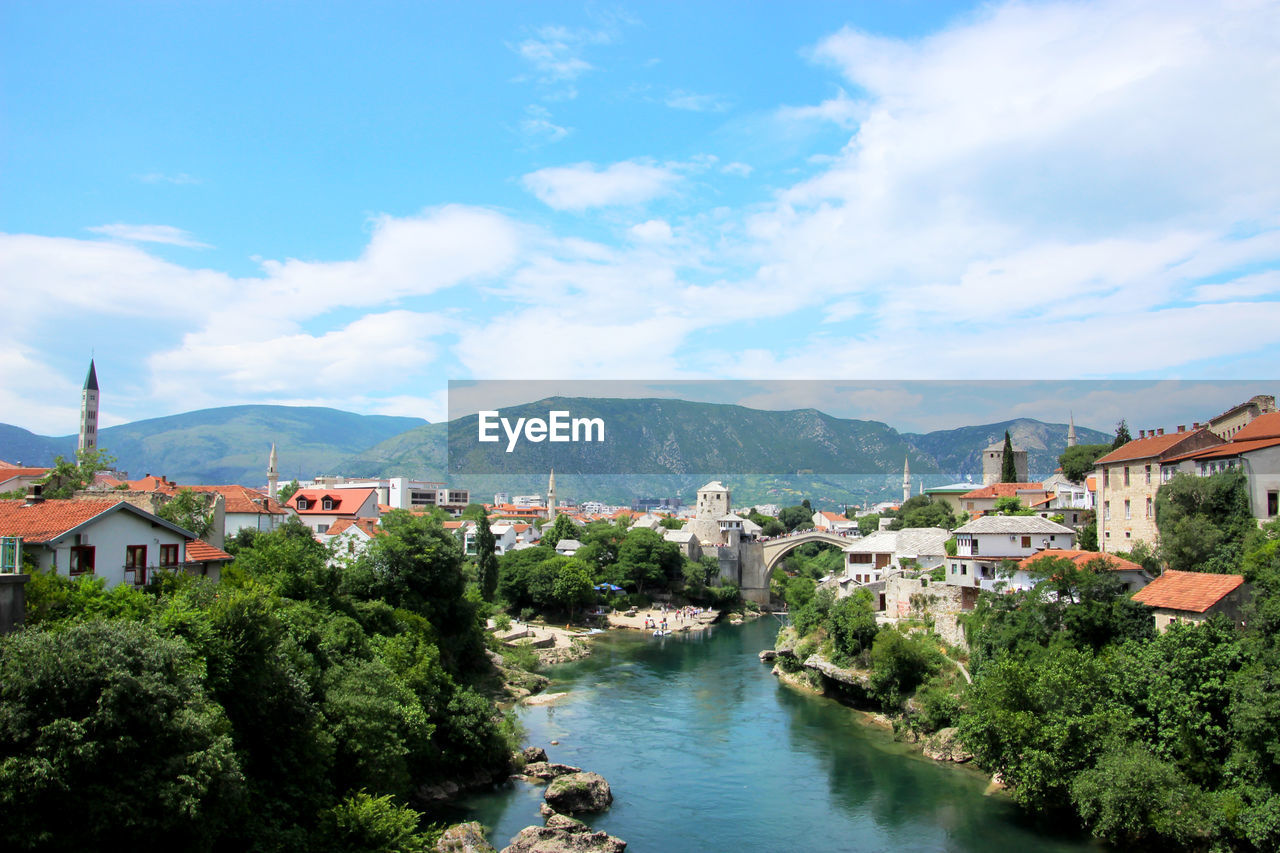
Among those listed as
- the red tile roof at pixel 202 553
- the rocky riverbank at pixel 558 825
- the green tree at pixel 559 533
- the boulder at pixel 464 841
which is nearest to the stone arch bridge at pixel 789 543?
the green tree at pixel 559 533

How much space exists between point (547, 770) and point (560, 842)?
6174 mm

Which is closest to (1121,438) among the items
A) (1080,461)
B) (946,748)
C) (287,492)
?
(1080,461)

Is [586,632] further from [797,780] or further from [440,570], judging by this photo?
[797,780]

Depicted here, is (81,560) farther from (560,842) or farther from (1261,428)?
(1261,428)

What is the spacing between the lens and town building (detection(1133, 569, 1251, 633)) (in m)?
23.1

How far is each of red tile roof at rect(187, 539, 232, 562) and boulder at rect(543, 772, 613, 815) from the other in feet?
38.0

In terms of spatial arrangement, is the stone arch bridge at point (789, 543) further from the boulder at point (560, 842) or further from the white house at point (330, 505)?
the boulder at point (560, 842)

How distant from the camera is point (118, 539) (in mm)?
19844

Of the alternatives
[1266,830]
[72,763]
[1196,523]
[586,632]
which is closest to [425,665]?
[72,763]

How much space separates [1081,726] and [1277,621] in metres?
5.32

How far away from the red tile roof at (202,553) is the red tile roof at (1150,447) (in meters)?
32.3

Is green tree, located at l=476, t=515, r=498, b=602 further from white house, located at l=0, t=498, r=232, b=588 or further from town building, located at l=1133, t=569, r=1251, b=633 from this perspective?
town building, located at l=1133, t=569, r=1251, b=633

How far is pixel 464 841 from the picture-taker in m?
19.2

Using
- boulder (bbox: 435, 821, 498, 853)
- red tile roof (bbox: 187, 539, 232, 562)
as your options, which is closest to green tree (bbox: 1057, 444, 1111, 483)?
boulder (bbox: 435, 821, 498, 853)
